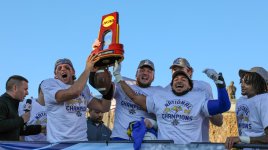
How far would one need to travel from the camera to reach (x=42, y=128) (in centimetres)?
651

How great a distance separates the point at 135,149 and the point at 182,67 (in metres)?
1.66

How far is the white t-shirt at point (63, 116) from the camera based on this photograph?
554 cm

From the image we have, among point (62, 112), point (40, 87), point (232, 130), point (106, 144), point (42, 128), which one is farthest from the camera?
point (232, 130)

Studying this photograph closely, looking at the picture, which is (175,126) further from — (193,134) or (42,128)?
(42,128)

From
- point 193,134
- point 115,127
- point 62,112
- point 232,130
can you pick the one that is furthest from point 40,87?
point 232,130

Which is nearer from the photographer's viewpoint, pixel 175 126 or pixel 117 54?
pixel 175 126

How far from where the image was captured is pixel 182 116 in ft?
17.2

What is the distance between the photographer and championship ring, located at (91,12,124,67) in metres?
5.59

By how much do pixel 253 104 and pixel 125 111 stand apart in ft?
5.73

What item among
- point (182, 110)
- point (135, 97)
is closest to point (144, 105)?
point (135, 97)

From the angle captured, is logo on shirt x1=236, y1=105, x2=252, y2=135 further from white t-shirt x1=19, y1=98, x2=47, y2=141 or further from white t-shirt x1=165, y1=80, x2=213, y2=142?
white t-shirt x1=19, y1=98, x2=47, y2=141

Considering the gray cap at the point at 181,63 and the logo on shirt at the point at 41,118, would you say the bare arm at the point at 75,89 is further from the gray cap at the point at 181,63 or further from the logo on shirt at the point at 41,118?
the logo on shirt at the point at 41,118

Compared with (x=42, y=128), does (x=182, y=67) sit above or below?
above

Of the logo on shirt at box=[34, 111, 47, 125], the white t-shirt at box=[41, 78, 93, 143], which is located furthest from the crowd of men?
the logo on shirt at box=[34, 111, 47, 125]
